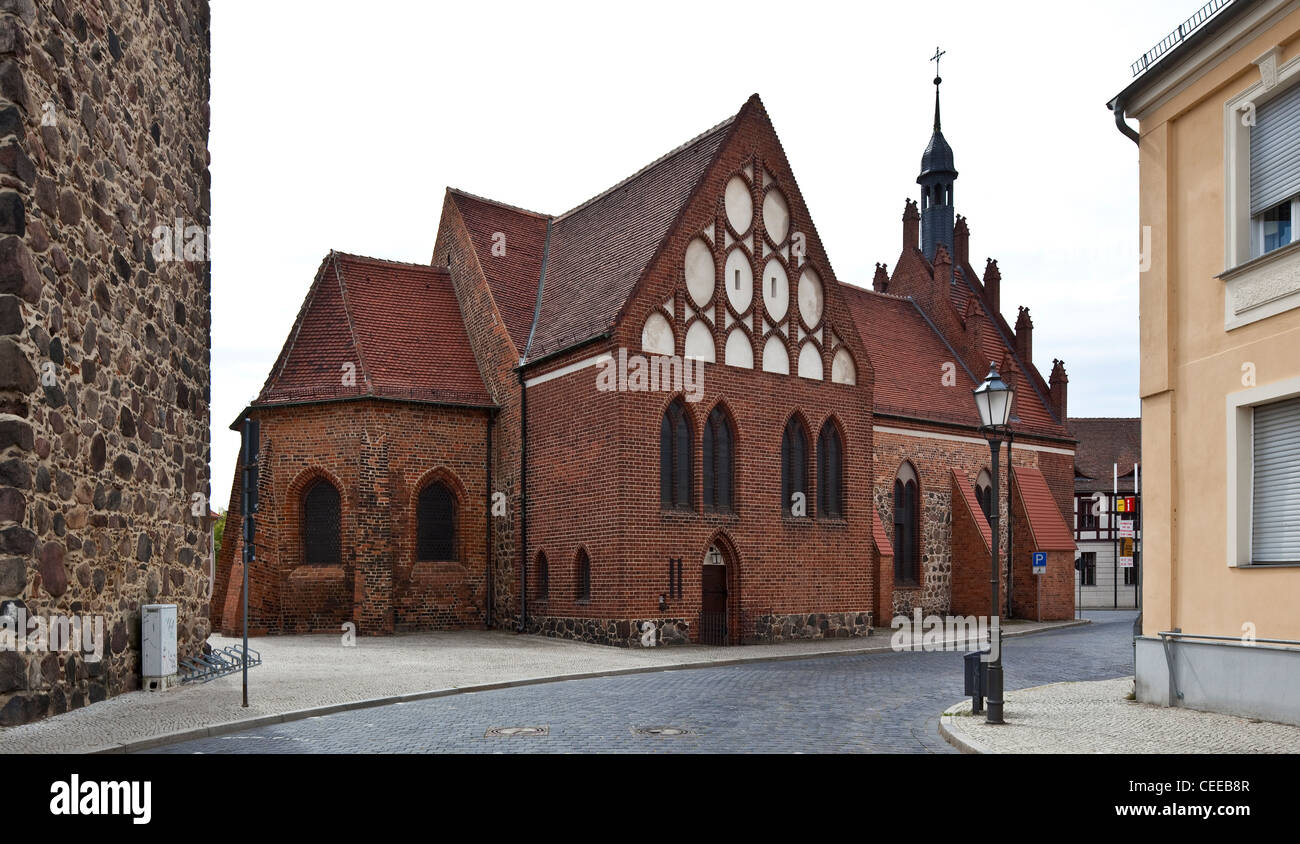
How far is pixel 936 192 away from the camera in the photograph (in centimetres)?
4459

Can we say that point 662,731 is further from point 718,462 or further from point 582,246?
point 582,246

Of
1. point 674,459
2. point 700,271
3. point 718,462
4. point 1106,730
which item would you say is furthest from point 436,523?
point 1106,730

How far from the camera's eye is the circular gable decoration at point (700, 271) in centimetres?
2527

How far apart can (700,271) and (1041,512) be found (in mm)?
17909

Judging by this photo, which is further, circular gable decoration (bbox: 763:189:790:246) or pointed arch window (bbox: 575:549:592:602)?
circular gable decoration (bbox: 763:189:790:246)

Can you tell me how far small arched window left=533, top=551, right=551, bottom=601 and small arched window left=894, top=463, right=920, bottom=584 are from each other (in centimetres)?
1214

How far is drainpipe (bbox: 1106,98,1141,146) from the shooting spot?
14789mm

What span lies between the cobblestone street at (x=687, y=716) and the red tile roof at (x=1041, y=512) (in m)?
17.1

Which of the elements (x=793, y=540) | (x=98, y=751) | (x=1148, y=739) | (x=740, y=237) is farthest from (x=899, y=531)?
(x=98, y=751)

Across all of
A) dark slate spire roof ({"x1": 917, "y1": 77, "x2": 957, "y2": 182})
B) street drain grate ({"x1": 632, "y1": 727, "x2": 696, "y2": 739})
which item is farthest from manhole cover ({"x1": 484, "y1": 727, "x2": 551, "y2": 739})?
dark slate spire roof ({"x1": 917, "y1": 77, "x2": 957, "y2": 182})

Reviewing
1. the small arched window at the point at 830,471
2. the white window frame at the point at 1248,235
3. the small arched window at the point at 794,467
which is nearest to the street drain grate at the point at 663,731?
the white window frame at the point at 1248,235

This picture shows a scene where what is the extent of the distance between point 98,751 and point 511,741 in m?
3.60

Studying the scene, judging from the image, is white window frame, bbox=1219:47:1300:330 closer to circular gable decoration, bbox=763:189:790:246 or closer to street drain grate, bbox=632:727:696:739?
street drain grate, bbox=632:727:696:739

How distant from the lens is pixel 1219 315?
1310 centimetres
